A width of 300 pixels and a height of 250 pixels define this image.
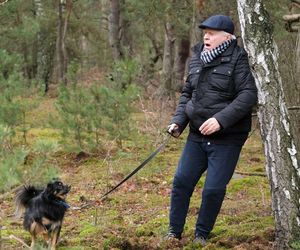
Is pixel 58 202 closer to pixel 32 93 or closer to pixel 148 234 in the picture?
pixel 148 234

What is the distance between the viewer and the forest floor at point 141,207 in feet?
16.6

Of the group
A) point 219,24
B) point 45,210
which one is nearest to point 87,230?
point 45,210

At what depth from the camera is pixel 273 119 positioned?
427 centimetres

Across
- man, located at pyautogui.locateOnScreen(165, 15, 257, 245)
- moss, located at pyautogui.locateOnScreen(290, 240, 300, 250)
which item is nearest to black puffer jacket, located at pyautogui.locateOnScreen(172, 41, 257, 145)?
man, located at pyautogui.locateOnScreen(165, 15, 257, 245)

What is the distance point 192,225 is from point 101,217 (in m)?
1.34

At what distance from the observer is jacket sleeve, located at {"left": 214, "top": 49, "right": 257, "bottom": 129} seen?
437 cm

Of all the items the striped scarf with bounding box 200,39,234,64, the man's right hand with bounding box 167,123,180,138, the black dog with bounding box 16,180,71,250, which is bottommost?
the black dog with bounding box 16,180,71,250

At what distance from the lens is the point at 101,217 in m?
6.68

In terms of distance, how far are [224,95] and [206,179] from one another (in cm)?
75

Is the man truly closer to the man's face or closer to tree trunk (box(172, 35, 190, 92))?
the man's face

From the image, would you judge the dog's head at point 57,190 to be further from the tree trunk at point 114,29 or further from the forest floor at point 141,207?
the tree trunk at point 114,29

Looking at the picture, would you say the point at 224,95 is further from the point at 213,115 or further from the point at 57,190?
the point at 57,190

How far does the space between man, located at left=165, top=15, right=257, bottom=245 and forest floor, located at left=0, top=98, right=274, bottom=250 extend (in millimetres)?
484

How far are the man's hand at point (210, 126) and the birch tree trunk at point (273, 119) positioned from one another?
35 cm
